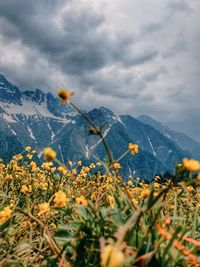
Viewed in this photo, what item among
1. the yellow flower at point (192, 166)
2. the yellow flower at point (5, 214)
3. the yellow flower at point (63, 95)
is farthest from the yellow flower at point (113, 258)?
the yellow flower at point (5, 214)

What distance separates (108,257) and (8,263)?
135cm

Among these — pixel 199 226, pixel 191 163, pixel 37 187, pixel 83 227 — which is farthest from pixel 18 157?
pixel 191 163

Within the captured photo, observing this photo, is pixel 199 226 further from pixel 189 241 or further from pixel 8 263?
pixel 8 263

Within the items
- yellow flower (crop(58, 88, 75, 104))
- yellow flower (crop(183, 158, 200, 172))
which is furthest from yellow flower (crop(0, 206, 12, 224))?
yellow flower (crop(183, 158, 200, 172))

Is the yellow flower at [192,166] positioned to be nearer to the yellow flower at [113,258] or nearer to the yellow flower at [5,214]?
the yellow flower at [113,258]

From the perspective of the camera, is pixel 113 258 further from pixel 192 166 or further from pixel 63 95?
pixel 63 95

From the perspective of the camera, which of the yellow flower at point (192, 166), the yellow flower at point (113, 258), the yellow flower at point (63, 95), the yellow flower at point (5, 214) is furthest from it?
the yellow flower at point (5, 214)

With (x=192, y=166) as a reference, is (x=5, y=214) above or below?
below


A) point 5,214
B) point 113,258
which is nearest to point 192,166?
point 113,258

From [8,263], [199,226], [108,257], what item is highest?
[199,226]

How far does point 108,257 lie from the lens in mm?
1098

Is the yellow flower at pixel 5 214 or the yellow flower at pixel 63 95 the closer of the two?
the yellow flower at pixel 63 95

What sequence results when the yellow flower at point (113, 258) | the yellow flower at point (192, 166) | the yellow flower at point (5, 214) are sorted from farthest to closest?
1. the yellow flower at point (5, 214)
2. the yellow flower at point (192, 166)
3. the yellow flower at point (113, 258)

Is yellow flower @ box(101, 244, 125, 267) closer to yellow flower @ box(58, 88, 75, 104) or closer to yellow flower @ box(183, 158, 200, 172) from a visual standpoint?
yellow flower @ box(183, 158, 200, 172)
